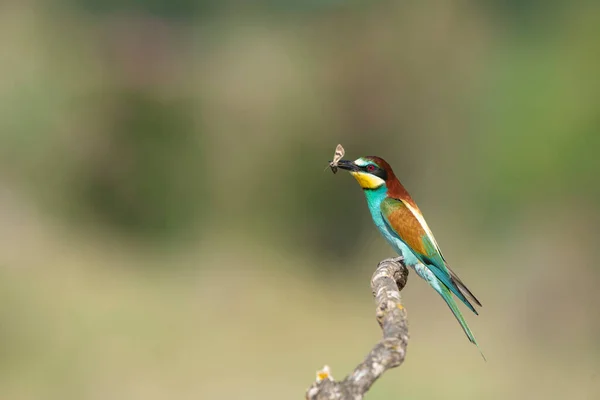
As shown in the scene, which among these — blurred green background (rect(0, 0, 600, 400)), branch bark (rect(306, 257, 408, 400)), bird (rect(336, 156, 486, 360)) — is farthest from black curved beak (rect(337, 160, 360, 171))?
blurred green background (rect(0, 0, 600, 400))

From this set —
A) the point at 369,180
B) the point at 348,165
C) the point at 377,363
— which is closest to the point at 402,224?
the point at 369,180

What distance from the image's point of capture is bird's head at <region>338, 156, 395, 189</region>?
9.39 feet

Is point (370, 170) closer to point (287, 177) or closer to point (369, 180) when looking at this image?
point (369, 180)

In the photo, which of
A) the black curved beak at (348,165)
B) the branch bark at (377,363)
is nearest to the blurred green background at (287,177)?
the black curved beak at (348,165)

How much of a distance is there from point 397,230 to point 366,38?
729cm

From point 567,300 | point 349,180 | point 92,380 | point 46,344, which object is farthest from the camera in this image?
point 349,180

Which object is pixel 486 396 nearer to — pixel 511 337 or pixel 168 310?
pixel 511 337

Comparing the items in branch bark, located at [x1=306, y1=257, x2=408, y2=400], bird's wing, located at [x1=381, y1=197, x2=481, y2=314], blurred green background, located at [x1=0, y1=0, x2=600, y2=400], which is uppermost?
branch bark, located at [x1=306, y1=257, x2=408, y2=400]

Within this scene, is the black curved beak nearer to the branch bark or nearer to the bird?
the bird

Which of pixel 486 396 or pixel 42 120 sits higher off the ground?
pixel 42 120

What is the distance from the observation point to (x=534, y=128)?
29.1 feet

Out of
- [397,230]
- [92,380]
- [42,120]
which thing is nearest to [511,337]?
[92,380]

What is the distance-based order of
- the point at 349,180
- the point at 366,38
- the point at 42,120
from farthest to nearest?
1. the point at 366,38
2. the point at 42,120
3. the point at 349,180

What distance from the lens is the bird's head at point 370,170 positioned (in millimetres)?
2863
